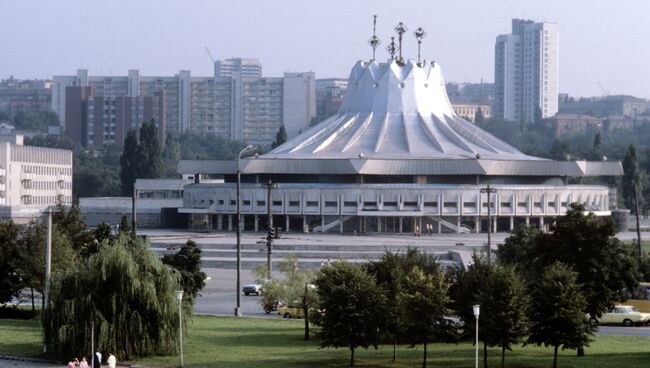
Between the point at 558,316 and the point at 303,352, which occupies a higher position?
the point at 558,316

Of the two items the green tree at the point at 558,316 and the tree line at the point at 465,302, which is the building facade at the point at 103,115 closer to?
the tree line at the point at 465,302

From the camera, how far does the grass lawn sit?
35.9m

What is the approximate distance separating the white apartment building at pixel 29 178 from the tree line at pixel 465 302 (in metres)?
48.9

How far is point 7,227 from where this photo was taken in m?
47.7

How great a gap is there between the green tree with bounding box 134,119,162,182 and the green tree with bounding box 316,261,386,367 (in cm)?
8225

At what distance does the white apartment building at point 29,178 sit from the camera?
299 ft

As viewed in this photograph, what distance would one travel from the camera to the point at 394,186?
90062 millimetres

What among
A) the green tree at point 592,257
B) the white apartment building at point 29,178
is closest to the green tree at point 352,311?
the green tree at point 592,257

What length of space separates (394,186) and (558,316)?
180ft

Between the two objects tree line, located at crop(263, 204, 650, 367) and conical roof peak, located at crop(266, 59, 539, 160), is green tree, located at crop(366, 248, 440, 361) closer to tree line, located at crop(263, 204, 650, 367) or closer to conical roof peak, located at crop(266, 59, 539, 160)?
tree line, located at crop(263, 204, 650, 367)

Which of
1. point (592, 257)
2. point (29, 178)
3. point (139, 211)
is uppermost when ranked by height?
point (29, 178)

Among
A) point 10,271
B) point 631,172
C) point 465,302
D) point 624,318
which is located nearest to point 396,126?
point 631,172

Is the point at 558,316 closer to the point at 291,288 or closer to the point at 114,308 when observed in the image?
the point at 114,308

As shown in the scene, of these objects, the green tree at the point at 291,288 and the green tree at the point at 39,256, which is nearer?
the green tree at the point at 291,288
